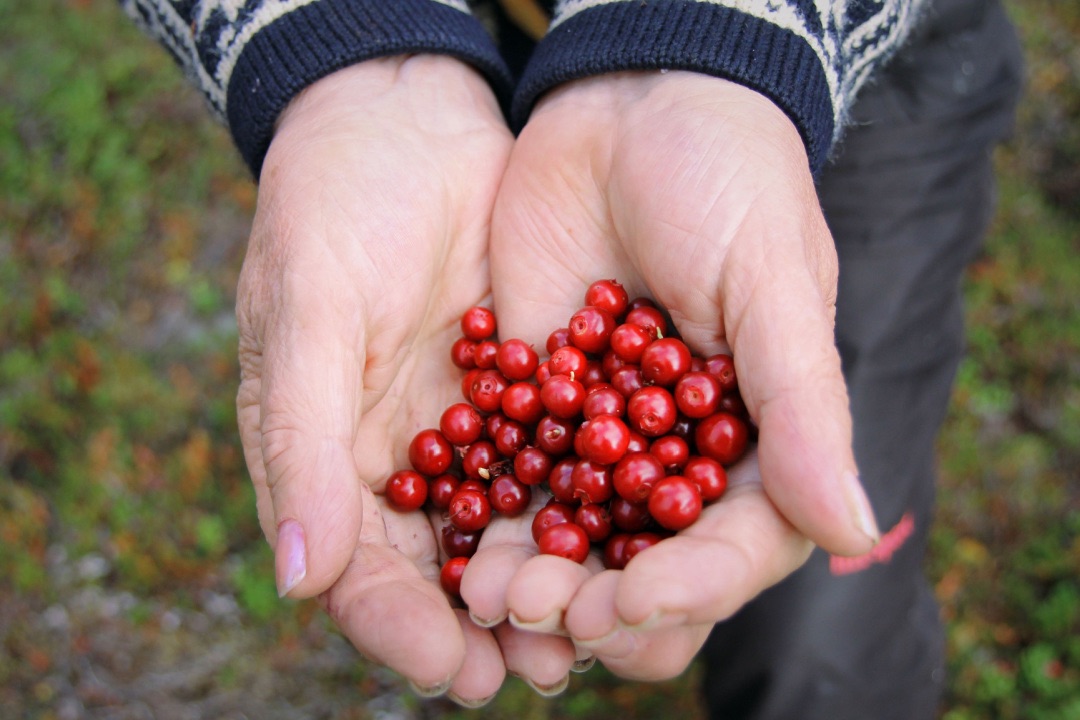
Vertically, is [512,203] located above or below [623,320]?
above

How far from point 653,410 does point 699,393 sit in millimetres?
258

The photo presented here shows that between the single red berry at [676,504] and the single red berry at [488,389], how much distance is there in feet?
3.65

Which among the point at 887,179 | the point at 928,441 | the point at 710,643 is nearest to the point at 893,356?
the point at 928,441

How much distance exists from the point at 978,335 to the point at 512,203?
17.0 feet

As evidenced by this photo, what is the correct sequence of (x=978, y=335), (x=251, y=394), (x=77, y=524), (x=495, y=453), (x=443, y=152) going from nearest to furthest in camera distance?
(x=251, y=394)
(x=495, y=453)
(x=443, y=152)
(x=77, y=524)
(x=978, y=335)

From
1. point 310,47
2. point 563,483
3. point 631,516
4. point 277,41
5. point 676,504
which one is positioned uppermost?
point 277,41

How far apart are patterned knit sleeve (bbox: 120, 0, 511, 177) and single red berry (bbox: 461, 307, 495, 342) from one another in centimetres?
142

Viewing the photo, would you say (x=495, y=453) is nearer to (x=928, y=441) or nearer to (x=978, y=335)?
(x=928, y=441)

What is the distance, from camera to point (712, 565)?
3174 mm

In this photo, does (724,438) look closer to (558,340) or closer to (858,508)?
(858,508)

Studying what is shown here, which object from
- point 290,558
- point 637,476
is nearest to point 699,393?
point 637,476

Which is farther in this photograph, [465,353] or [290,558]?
[465,353]

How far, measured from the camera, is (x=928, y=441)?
598cm

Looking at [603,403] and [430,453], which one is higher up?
[430,453]
